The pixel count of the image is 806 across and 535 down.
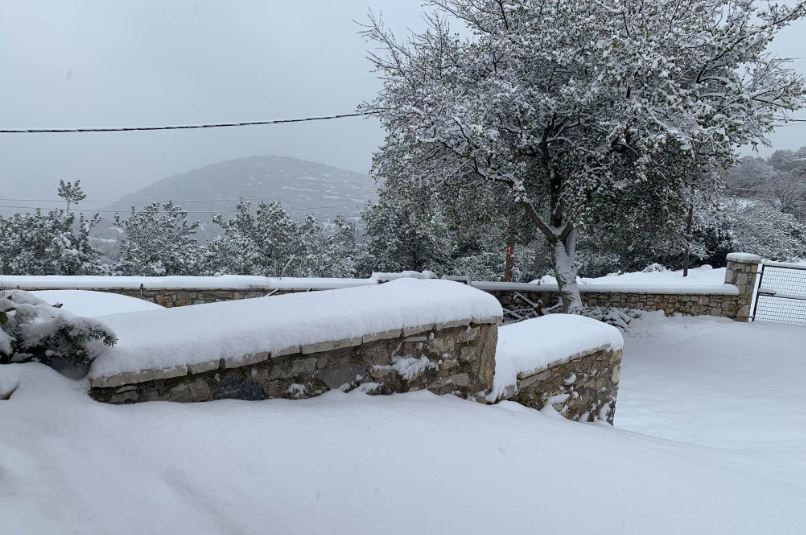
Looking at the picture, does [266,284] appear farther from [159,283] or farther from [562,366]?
[562,366]

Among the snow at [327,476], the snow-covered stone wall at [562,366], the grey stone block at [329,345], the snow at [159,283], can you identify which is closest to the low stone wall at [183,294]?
the snow at [159,283]

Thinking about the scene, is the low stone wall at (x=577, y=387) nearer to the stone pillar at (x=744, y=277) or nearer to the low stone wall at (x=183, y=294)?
the low stone wall at (x=183, y=294)

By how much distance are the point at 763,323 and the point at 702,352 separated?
2.97 metres

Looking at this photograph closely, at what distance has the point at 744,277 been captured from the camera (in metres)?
10.7

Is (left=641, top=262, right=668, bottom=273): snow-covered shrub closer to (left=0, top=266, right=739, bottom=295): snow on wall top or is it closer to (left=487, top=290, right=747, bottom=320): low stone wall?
(left=487, top=290, right=747, bottom=320): low stone wall

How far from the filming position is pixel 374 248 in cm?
1741

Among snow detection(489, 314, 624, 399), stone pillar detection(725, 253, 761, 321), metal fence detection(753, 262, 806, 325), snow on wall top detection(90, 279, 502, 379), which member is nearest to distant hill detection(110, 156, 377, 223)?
stone pillar detection(725, 253, 761, 321)

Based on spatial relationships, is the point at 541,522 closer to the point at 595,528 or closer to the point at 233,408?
the point at 595,528

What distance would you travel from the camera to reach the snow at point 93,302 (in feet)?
20.9

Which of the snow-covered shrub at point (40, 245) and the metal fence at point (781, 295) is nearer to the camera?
the metal fence at point (781, 295)

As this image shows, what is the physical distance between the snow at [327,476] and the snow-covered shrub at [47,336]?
0.09 meters

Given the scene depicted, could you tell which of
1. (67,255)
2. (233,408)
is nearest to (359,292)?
(233,408)

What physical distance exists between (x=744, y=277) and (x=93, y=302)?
1251cm

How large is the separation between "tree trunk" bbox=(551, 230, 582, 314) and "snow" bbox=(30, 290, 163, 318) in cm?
741
